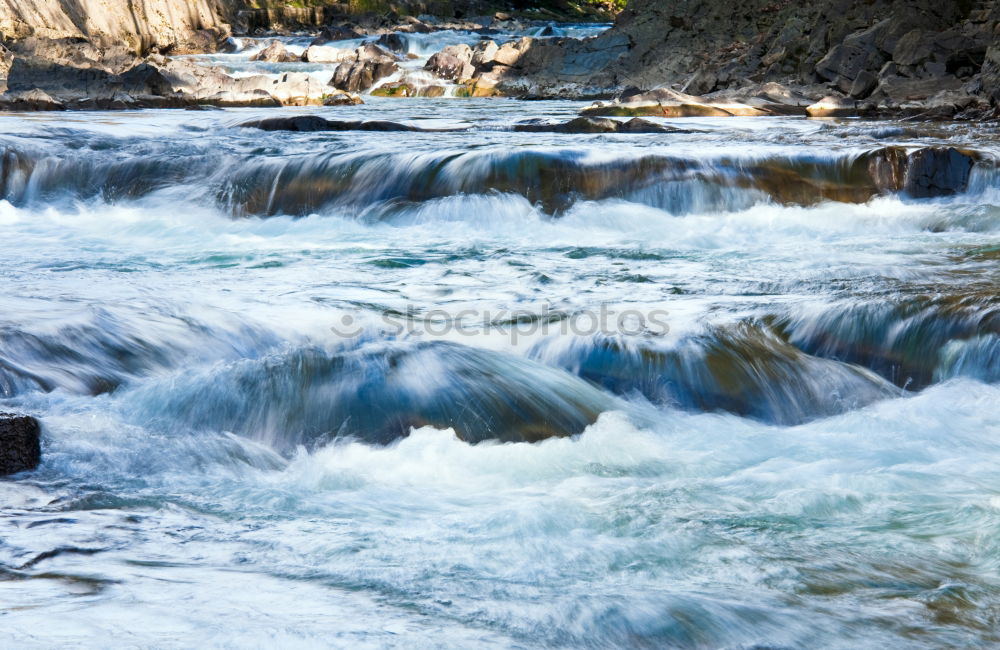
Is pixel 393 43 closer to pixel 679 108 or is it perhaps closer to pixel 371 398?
pixel 679 108

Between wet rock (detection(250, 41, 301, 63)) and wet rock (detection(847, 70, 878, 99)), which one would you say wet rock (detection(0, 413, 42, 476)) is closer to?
wet rock (detection(847, 70, 878, 99))

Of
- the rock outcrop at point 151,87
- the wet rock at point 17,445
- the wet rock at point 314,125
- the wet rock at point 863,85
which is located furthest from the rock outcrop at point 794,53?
the wet rock at point 17,445

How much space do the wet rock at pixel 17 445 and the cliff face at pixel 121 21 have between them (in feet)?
97.6

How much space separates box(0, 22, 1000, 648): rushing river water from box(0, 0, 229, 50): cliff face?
2581cm

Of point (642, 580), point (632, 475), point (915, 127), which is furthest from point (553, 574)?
point (915, 127)

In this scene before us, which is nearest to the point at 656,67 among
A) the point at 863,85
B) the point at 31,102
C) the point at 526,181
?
the point at 863,85

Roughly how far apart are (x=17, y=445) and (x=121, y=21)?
3619 cm

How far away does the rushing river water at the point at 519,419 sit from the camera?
8.73 ft

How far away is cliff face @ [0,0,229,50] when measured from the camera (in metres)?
31.5

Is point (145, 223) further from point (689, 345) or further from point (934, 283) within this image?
point (934, 283)

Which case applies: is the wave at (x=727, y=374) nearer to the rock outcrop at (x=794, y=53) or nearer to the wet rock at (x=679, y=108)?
the rock outcrop at (x=794, y=53)

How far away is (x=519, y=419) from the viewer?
176 inches

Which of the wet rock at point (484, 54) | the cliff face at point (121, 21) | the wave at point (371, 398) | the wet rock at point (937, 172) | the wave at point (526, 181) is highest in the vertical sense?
the cliff face at point (121, 21)

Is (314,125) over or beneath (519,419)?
over
